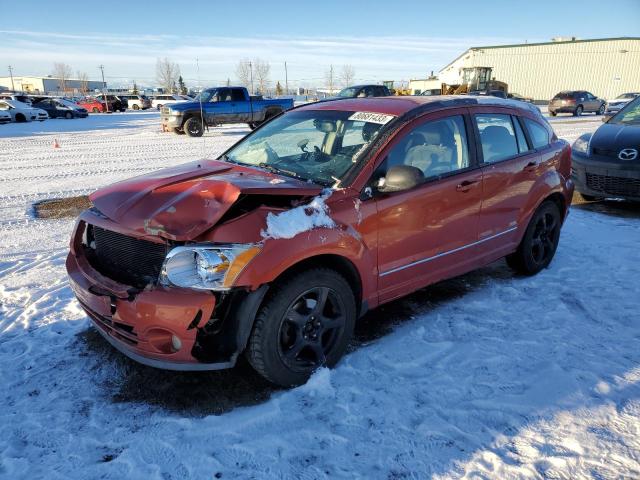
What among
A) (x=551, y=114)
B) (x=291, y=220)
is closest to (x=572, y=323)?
(x=291, y=220)

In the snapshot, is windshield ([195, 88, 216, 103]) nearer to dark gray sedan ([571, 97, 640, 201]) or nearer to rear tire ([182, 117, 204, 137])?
rear tire ([182, 117, 204, 137])

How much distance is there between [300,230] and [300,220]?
7cm

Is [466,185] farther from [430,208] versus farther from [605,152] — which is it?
[605,152]

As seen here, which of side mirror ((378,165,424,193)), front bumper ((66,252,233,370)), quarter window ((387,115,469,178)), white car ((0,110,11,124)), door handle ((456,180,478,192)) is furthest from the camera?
white car ((0,110,11,124))

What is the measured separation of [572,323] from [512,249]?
96 cm

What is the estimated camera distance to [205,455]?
2516mm

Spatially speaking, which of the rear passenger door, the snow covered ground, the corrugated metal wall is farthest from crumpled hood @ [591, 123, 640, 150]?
the corrugated metal wall

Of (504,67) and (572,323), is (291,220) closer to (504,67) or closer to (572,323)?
(572,323)

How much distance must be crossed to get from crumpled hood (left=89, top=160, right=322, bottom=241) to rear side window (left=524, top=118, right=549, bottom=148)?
8.73 feet

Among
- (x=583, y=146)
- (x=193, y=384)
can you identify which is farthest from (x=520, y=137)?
(x=583, y=146)

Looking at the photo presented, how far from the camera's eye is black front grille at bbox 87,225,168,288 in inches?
112

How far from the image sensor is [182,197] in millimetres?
3016

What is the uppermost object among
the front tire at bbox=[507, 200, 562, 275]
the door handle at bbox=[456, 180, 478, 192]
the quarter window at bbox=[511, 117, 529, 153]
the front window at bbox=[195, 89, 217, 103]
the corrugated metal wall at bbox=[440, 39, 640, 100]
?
the corrugated metal wall at bbox=[440, 39, 640, 100]

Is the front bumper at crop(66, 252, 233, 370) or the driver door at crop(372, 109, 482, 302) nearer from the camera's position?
the front bumper at crop(66, 252, 233, 370)
